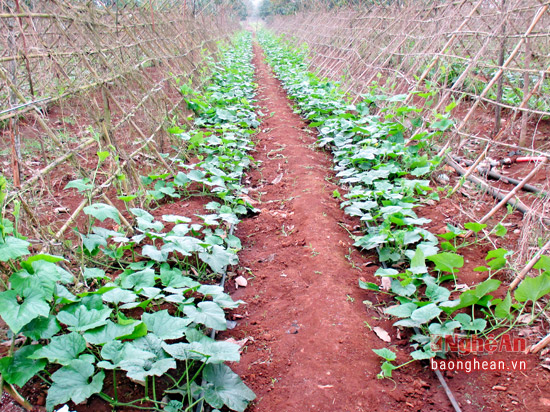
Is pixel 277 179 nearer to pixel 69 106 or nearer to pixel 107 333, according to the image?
pixel 69 106

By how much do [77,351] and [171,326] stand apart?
0.46 meters

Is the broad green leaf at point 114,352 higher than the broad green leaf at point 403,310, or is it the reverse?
the broad green leaf at point 114,352

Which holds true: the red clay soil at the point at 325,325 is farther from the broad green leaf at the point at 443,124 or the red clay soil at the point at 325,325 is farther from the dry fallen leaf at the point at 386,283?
the broad green leaf at the point at 443,124

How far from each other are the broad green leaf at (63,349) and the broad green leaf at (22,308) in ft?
0.50

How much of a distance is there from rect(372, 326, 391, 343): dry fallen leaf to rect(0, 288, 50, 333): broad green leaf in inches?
74.1

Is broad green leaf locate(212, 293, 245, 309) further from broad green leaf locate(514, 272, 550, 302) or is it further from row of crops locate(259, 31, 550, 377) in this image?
broad green leaf locate(514, 272, 550, 302)

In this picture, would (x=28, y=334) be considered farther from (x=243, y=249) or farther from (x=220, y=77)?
(x=220, y=77)

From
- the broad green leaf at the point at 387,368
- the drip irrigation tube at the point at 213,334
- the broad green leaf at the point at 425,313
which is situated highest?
the drip irrigation tube at the point at 213,334

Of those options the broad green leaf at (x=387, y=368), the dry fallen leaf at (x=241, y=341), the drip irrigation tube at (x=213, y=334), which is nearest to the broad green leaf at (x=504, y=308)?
the broad green leaf at (x=387, y=368)

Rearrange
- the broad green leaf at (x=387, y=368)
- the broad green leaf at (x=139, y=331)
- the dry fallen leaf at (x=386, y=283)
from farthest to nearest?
the dry fallen leaf at (x=386, y=283) → the broad green leaf at (x=387, y=368) → the broad green leaf at (x=139, y=331)

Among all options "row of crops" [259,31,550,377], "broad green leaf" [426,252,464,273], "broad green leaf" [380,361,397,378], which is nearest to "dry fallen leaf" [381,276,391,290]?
"row of crops" [259,31,550,377]

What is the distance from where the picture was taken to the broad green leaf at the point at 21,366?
A: 1.76 m

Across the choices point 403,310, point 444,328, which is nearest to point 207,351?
point 403,310

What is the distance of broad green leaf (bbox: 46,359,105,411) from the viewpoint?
1727mm
